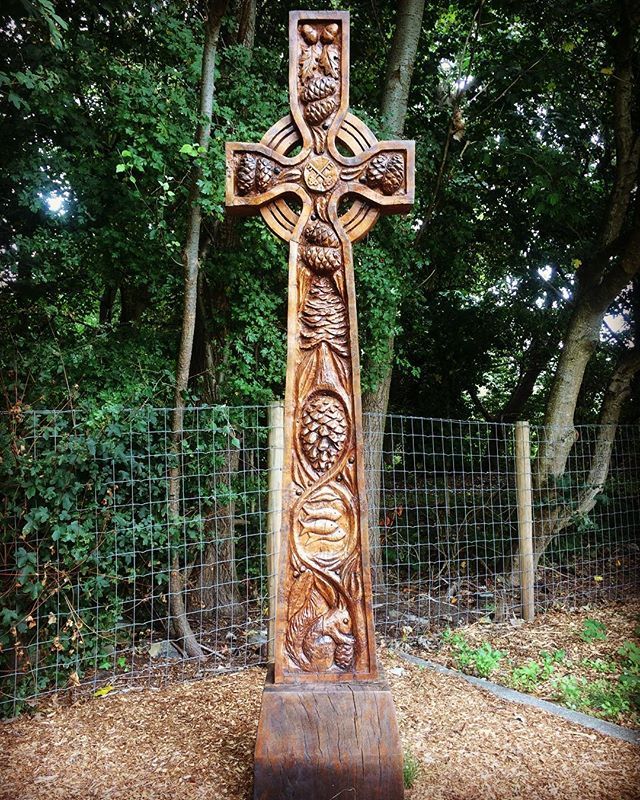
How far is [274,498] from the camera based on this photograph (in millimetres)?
4648

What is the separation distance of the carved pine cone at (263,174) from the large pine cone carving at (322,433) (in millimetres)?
1035

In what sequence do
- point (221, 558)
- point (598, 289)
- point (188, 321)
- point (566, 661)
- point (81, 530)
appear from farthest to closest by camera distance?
point (598, 289), point (221, 558), point (188, 321), point (566, 661), point (81, 530)

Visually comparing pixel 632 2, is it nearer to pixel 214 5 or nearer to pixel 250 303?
pixel 214 5

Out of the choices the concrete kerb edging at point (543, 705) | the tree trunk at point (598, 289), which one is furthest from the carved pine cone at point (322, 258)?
the tree trunk at point (598, 289)

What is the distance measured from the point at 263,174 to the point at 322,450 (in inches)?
52.0

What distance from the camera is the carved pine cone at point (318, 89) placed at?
9.50 ft

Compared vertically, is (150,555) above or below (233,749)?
above

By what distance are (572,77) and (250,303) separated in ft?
17.1

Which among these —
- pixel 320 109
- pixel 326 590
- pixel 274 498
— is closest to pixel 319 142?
pixel 320 109

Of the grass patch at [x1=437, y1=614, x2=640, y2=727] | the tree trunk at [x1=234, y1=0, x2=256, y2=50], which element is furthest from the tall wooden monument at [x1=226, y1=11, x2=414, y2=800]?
the tree trunk at [x1=234, y1=0, x2=256, y2=50]

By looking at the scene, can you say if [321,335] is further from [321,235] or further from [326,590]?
[326,590]

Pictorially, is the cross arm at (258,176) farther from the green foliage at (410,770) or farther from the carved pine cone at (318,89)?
the green foliage at (410,770)

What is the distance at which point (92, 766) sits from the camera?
3.17m

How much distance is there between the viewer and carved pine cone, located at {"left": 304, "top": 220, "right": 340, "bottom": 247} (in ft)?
9.39
